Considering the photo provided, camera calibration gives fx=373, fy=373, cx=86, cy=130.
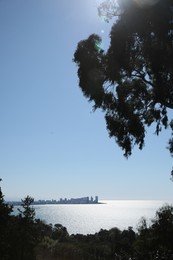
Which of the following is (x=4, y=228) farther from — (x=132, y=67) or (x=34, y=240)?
(x=132, y=67)

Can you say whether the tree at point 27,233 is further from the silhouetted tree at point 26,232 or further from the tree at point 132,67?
the tree at point 132,67

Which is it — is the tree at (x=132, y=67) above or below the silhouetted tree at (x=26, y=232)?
above

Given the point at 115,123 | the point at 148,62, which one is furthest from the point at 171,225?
the point at 148,62

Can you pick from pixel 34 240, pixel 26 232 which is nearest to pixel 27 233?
pixel 26 232

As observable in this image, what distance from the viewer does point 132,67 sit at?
50.4ft

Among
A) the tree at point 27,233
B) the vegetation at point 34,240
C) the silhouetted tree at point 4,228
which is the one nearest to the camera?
the silhouetted tree at point 4,228

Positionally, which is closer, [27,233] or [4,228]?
[4,228]

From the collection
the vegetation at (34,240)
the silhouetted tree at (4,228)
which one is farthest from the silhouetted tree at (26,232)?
the silhouetted tree at (4,228)

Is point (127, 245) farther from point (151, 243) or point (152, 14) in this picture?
point (152, 14)

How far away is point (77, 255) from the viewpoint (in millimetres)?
19422

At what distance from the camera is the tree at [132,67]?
14031 millimetres

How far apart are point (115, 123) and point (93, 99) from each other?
1413 millimetres

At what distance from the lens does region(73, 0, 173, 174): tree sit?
14.0m

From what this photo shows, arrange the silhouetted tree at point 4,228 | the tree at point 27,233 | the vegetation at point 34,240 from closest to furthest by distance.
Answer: the silhouetted tree at point 4,228
the vegetation at point 34,240
the tree at point 27,233
